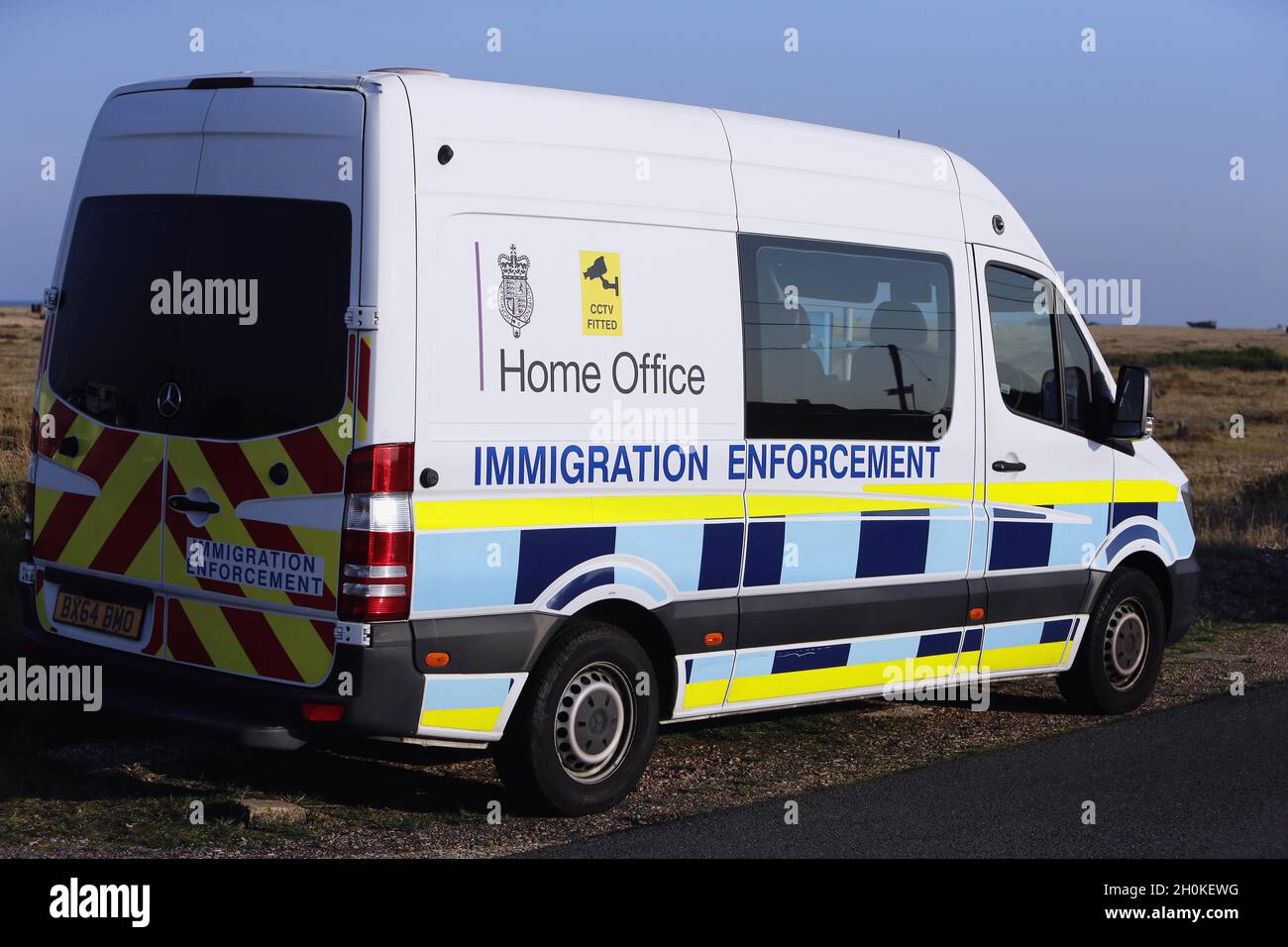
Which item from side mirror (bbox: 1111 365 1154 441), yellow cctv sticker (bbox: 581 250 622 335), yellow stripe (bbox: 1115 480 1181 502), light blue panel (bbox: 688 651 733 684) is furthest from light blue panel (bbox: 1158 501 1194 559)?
yellow cctv sticker (bbox: 581 250 622 335)

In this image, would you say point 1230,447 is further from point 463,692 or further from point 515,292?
point 463,692

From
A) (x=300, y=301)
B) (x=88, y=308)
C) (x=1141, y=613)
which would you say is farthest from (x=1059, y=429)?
(x=88, y=308)

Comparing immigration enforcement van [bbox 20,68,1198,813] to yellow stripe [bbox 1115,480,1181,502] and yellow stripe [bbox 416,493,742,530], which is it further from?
yellow stripe [bbox 1115,480,1181,502]

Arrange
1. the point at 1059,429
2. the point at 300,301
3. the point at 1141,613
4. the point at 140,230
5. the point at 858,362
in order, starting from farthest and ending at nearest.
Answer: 1. the point at 1141,613
2. the point at 1059,429
3. the point at 858,362
4. the point at 140,230
5. the point at 300,301

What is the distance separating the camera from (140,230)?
628cm

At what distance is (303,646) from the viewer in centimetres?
577

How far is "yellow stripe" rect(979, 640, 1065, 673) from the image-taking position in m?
7.99

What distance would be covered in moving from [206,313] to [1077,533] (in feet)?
14.8

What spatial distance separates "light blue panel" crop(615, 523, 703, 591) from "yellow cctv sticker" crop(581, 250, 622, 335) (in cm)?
79

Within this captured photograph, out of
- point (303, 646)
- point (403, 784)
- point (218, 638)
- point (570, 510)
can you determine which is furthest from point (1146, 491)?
point (218, 638)

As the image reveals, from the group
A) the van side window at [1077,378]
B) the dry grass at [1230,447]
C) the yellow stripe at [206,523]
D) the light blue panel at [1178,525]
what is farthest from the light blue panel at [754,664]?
the dry grass at [1230,447]

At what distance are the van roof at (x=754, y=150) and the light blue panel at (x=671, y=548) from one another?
128 cm
